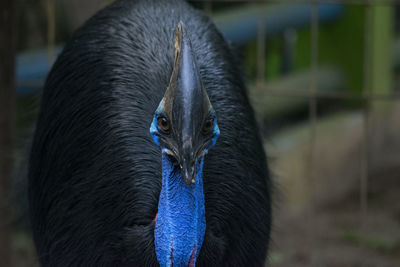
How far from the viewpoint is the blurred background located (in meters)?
4.08

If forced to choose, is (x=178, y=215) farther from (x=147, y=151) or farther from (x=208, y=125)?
(x=147, y=151)

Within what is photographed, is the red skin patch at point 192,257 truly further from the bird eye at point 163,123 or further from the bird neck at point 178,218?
the bird eye at point 163,123

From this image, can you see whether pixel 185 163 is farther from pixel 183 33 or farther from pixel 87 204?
pixel 87 204

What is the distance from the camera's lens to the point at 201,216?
2.44 meters

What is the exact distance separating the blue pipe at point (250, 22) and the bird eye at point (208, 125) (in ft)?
8.91

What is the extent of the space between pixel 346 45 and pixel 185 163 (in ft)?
14.3

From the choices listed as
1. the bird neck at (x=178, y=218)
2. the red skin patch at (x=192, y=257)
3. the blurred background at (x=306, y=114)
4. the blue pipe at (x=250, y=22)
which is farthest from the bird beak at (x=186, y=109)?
the blue pipe at (x=250, y=22)

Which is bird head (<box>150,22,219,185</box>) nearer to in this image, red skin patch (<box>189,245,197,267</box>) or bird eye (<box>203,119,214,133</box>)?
bird eye (<box>203,119,214,133</box>)

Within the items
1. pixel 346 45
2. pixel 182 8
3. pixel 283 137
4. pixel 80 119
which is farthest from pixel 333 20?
pixel 80 119

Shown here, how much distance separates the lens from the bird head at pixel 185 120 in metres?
2.24

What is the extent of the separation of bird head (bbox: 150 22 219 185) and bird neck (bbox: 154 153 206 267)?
0.21 feet

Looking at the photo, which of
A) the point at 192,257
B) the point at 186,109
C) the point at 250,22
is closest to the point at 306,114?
the point at 250,22

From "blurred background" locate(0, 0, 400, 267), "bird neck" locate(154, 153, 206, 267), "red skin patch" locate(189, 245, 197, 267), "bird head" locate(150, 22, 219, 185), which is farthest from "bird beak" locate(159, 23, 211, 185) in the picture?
"blurred background" locate(0, 0, 400, 267)

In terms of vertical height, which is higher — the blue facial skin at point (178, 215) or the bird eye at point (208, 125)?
the bird eye at point (208, 125)
